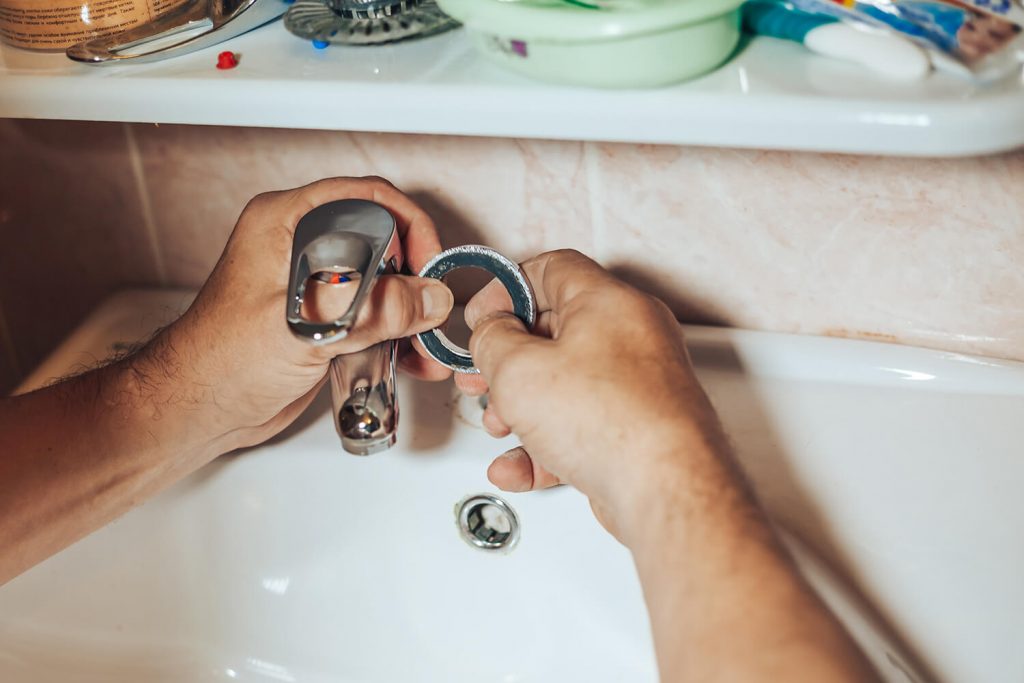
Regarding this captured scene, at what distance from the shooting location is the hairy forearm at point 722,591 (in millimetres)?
318

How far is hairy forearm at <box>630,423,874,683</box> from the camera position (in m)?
0.32

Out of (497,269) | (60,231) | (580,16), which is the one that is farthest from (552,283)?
(60,231)

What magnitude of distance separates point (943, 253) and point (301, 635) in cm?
40

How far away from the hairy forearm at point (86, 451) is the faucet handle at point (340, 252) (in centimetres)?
15

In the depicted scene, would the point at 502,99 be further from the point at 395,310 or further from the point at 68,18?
the point at 68,18

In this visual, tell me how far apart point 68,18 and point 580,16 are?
0.25 m

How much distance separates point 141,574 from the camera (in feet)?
1.80

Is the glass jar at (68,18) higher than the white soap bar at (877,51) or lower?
lower

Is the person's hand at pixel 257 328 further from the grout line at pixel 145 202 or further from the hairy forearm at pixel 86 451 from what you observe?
the grout line at pixel 145 202

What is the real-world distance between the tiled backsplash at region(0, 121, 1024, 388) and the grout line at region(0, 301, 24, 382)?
0.28 ft

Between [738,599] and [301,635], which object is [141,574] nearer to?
[301,635]

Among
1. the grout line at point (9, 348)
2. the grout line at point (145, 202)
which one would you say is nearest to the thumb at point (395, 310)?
the grout line at point (145, 202)

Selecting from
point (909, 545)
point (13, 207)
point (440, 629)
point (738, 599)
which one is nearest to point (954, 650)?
point (909, 545)

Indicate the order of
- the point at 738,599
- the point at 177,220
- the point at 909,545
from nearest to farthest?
the point at 738,599, the point at 909,545, the point at 177,220
